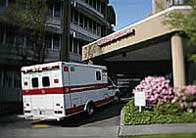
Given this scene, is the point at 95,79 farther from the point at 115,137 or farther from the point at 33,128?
the point at 115,137

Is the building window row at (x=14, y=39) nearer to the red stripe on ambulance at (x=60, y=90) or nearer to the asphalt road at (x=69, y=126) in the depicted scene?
the asphalt road at (x=69, y=126)

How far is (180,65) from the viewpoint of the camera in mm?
20328

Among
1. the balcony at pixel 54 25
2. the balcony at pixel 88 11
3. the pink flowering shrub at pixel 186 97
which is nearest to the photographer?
the pink flowering shrub at pixel 186 97

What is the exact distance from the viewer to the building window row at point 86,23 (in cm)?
4566

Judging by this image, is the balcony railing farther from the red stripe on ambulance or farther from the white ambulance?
the red stripe on ambulance

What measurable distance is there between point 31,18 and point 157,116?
610 inches

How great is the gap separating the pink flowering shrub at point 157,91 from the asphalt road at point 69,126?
2.06m

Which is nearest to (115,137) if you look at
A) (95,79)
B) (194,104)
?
(194,104)

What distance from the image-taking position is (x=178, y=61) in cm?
2041

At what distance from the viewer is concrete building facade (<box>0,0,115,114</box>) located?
33741 mm

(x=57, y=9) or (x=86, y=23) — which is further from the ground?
(x=57, y=9)

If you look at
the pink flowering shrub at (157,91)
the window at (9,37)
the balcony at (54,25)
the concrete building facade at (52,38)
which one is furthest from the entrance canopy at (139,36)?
the balcony at (54,25)

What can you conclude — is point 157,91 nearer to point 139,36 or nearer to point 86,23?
point 139,36

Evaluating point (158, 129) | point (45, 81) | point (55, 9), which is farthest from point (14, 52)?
point (158, 129)
